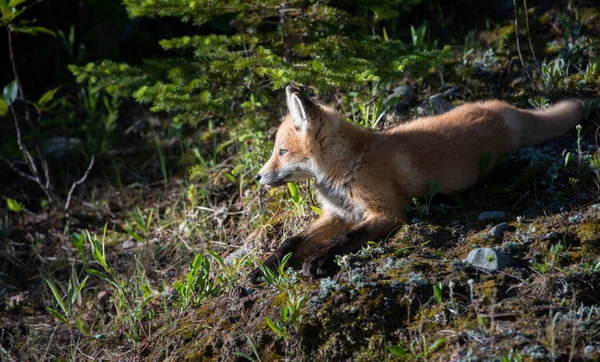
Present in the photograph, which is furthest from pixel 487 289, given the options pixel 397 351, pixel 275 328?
pixel 275 328

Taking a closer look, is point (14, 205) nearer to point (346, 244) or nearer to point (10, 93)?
point (10, 93)

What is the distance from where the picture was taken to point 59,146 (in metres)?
7.01

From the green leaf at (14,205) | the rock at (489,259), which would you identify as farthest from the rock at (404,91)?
the green leaf at (14,205)

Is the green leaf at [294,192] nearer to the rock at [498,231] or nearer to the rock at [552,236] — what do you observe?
the rock at [498,231]

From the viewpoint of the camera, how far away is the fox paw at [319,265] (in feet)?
12.2

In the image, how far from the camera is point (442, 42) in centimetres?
692

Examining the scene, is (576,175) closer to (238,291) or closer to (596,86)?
(596,86)

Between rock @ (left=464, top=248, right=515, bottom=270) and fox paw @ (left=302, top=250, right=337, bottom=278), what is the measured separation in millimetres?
807

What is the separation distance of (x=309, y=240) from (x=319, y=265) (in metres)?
0.55

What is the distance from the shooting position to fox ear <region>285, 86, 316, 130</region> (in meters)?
4.25

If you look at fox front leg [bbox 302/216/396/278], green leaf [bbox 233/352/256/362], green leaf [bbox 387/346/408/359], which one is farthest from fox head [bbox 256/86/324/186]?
green leaf [bbox 387/346/408/359]

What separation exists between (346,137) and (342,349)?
1648 mm

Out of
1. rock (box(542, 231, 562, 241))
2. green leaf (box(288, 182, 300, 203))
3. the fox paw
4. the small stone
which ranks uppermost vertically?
green leaf (box(288, 182, 300, 203))

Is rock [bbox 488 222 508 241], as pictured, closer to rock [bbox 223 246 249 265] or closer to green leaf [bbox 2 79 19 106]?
rock [bbox 223 246 249 265]
